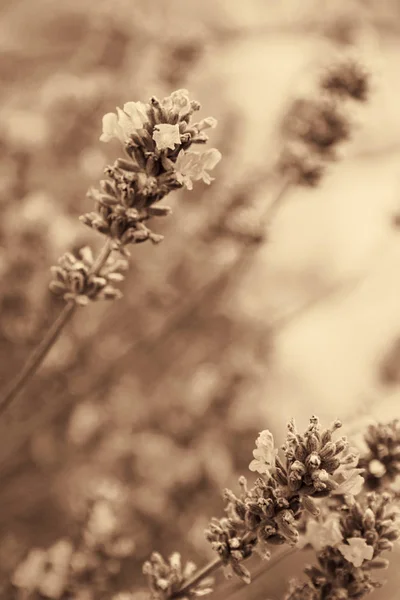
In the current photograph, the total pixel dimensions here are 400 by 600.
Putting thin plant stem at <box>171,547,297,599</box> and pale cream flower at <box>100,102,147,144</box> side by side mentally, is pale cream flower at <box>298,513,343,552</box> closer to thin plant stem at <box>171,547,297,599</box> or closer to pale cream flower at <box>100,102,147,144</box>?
thin plant stem at <box>171,547,297,599</box>

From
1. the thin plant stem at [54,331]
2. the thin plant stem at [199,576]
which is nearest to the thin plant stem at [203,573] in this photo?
the thin plant stem at [199,576]

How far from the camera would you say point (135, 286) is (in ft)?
4.82

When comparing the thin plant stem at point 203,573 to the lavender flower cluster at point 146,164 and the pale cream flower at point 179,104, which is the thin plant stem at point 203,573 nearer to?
the lavender flower cluster at point 146,164

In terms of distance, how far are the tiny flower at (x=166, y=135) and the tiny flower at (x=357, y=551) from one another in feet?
1.25

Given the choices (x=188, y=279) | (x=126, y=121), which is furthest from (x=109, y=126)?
(x=188, y=279)

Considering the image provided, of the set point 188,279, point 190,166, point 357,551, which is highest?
point 188,279

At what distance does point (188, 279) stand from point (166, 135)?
1.04 meters

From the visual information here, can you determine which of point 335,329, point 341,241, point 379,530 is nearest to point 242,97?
point 341,241

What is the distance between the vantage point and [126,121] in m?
0.59

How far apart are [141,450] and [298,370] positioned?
71 centimetres

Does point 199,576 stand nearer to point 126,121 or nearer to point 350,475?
point 350,475

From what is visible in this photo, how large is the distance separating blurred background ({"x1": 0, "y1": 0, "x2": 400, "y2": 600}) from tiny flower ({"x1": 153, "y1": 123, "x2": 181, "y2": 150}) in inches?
16.1

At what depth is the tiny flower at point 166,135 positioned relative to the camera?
21.6 inches

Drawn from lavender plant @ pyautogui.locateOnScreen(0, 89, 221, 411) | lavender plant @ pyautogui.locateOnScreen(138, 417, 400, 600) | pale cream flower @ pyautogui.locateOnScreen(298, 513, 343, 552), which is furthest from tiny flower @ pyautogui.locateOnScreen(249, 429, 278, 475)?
lavender plant @ pyautogui.locateOnScreen(0, 89, 221, 411)
